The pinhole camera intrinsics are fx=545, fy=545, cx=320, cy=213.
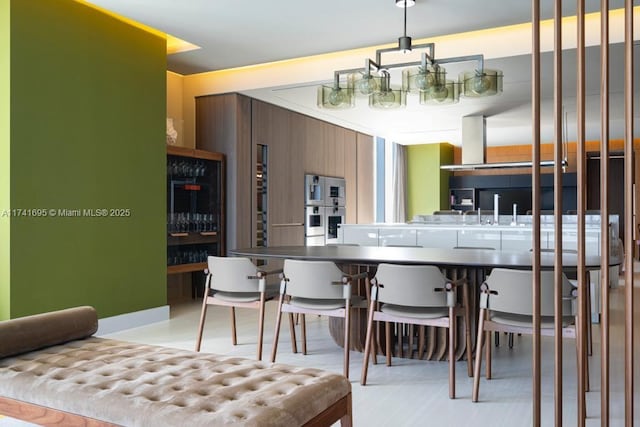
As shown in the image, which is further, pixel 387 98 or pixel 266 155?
pixel 266 155

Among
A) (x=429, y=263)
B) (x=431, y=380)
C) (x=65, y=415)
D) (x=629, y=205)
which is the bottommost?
(x=431, y=380)

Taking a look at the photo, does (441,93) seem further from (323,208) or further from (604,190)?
(323,208)

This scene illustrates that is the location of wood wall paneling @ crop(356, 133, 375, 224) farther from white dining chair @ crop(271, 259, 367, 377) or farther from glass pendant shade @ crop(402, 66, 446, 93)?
Result: white dining chair @ crop(271, 259, 367, 377)

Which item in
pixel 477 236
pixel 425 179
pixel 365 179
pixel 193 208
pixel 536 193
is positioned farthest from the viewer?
pixel 425 179

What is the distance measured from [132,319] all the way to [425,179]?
872cm

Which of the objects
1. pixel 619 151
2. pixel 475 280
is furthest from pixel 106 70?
pixel 619 151

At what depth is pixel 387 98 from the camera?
163 inches

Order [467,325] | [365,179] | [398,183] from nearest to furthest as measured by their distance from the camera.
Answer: [467,325] < [365,179] < [398,183]

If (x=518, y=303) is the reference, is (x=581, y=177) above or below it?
above

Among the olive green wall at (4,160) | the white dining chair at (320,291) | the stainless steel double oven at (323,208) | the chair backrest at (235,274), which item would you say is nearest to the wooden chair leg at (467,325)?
the white dining chair at (320,291)

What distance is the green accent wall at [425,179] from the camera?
40.8 feet

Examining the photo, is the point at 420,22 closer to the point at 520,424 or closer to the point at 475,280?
the point at 475,280

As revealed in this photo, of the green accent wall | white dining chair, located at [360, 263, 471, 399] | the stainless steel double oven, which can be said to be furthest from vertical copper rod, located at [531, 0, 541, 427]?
the green accent wall

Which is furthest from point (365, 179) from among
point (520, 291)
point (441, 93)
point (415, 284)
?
point (520, 291)
